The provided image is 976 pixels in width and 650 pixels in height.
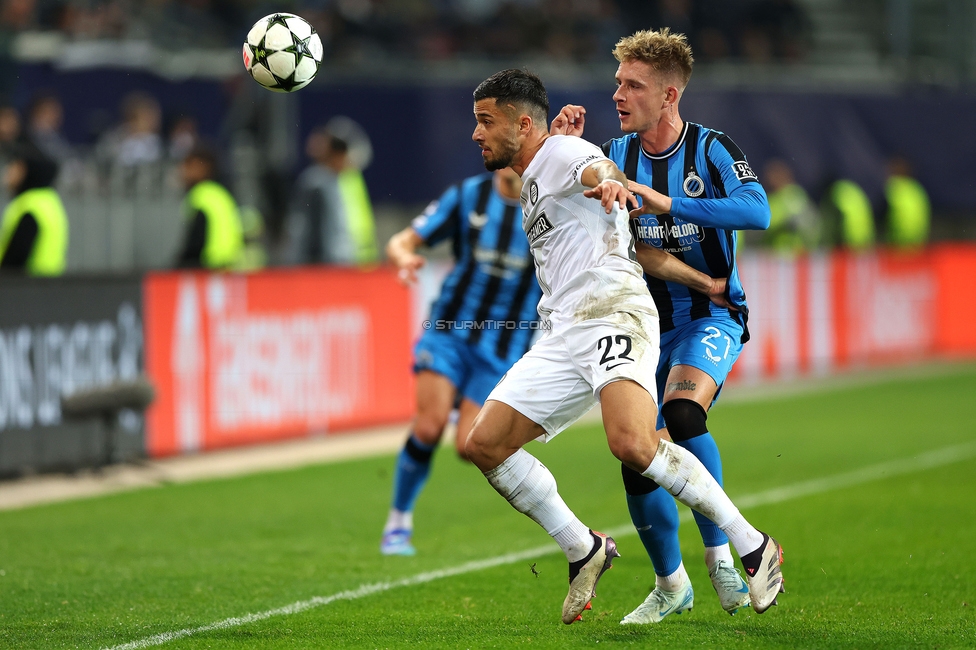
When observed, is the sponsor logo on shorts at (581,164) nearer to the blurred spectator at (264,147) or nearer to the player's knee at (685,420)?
the player's knee at (685,420)

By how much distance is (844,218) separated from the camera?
20953 mm

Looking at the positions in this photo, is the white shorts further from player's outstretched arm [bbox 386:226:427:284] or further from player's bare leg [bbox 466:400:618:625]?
player's outstretched arm [bbox 386:226:427:284]

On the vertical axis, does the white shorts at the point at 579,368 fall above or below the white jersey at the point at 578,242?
below

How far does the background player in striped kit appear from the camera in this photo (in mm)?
5727

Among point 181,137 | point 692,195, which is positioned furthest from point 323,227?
point 692,195

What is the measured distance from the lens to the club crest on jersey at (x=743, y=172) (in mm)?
5664

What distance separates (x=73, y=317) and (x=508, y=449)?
20.2 feet

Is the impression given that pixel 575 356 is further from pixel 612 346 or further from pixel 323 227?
pixel 323 227

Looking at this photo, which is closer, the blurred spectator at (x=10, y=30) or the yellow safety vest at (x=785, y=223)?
the blurred spectator at (x=10, y=30)

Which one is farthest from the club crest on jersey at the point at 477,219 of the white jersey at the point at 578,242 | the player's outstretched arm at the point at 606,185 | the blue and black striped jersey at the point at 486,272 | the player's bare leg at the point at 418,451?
the player's outstretched arm at the point at 606,185

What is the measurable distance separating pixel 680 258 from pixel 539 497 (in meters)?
Answer: 1.20

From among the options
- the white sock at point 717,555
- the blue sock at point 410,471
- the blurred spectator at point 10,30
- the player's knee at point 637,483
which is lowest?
the blue sock at point 410,471

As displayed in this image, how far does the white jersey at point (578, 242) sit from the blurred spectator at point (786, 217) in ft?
47.5

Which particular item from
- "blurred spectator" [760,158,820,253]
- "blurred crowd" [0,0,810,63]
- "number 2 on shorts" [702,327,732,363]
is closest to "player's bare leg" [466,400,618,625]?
"number 2 on shorts" [702,327,732,363]
